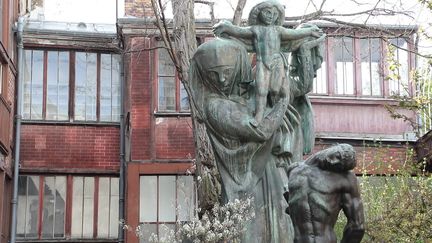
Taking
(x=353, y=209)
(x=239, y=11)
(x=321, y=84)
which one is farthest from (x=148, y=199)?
(x=353, y=209)

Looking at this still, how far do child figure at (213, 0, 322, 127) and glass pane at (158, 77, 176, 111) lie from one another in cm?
2042

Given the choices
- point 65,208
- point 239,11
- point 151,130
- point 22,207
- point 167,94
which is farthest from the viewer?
point 65,208

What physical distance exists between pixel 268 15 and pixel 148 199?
2036cm

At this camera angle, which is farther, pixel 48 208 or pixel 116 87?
pixel 116 87

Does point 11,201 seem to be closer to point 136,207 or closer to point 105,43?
point 136,207

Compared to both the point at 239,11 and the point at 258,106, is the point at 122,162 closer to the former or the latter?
Answer: the point at 239,11

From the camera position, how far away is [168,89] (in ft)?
94.3

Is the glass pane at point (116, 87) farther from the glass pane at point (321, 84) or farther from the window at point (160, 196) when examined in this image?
the glass pane at point (321, 84)

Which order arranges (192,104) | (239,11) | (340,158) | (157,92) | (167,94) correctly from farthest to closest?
1. (167,94)
2. (157,92)
3. (239,11)
4. (192,104)
5. (340,158)

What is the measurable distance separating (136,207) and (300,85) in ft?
65.8

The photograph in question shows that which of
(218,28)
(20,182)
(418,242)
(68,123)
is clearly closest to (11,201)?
(20,182)

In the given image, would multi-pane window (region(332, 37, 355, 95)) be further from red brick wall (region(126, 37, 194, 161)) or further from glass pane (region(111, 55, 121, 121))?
glass pane (region(111, 55, 121, 121))

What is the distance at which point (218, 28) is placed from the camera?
26.6ft

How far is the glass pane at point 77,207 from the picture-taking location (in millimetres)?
29141
